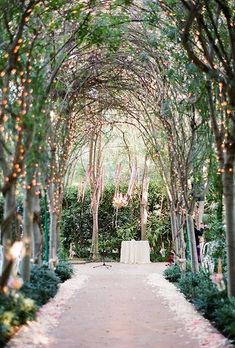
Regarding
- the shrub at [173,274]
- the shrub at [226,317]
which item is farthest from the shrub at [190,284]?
the shrub at [173,274]

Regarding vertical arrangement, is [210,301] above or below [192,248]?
below

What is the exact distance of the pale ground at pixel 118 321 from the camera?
6008 millimetres

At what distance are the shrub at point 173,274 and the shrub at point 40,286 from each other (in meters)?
3.29

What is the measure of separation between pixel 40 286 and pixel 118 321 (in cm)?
187

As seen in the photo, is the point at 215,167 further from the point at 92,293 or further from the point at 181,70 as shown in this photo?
the point at 92,293

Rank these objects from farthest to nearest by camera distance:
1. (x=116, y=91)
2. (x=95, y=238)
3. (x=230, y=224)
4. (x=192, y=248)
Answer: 1. (x=95, y=238)
2. (x=116, y=91)
3. (x=192, y=248)
4. (x=230, y=224)

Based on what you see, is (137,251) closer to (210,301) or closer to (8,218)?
(210,301)

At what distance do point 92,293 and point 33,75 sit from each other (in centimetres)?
473

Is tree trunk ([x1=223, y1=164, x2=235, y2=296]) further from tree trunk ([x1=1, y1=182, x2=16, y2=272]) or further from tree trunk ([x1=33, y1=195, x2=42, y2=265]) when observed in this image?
tree trunk ([x1=33, y1=195, x2=42, y2=265])

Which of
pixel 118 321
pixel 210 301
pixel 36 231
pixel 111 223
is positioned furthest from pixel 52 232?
pixel 111 223

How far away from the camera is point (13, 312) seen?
627cm

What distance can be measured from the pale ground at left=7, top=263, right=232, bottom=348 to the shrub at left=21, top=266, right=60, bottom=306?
0.52ft

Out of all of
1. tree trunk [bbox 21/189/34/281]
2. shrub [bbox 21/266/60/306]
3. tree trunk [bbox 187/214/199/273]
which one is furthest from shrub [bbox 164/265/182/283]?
tree trunk [bbox 21/189/34/281]

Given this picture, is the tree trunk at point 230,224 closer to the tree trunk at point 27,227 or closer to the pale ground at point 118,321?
the pale ground at point 118,321
